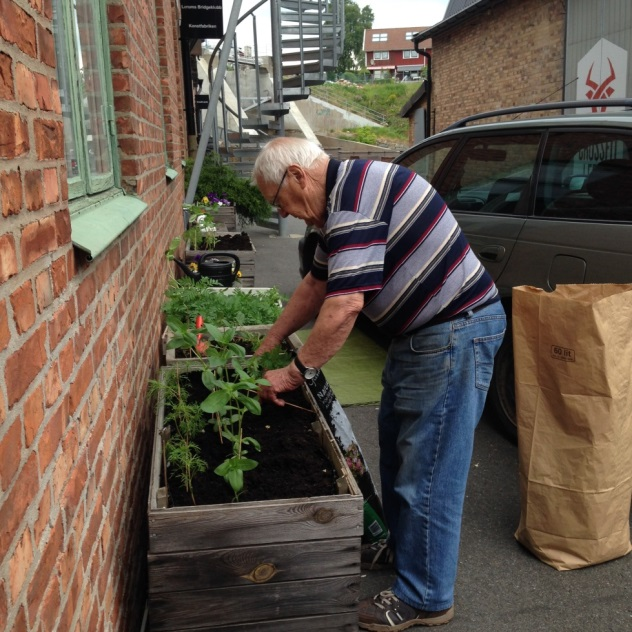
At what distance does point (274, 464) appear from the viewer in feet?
8.91

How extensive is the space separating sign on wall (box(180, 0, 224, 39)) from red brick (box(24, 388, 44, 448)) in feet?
37.4

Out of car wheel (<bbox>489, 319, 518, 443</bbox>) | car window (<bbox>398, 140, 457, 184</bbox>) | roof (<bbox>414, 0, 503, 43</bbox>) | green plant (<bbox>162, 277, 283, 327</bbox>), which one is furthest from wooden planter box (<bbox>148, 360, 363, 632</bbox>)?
roof (<bbox>414, 0, 503, 43</bbox>)

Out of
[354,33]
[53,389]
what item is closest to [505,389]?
[53,389]

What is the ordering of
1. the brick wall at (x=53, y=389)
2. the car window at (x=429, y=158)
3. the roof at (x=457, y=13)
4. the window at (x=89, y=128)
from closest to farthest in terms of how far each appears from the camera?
1. the brick wall at (x=53, y=389)
2. the window at (x=89, y=128)
3. the car window at (x=429, y=158)
4. the roof at (x=457, y=13)

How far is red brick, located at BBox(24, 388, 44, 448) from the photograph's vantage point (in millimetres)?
1246

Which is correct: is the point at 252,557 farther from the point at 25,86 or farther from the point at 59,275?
the point at 25,86

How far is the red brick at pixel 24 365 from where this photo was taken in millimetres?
1153

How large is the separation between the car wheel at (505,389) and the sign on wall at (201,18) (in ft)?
30.3

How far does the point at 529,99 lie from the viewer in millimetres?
16062

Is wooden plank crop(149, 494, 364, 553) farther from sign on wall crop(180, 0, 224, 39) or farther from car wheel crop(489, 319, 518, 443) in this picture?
sign on wall crop(180, 0, 224, 39)

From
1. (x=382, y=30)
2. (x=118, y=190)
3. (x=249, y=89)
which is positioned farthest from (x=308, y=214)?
(x=382, y=30)

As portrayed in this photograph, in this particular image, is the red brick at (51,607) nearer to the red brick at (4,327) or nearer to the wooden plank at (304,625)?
the red brick at (4,327)

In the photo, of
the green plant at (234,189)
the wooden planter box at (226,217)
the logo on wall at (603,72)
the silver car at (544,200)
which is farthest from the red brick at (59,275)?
the logo on wall at (603,72)

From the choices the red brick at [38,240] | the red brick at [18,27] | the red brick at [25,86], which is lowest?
the red brick at [38,240]
